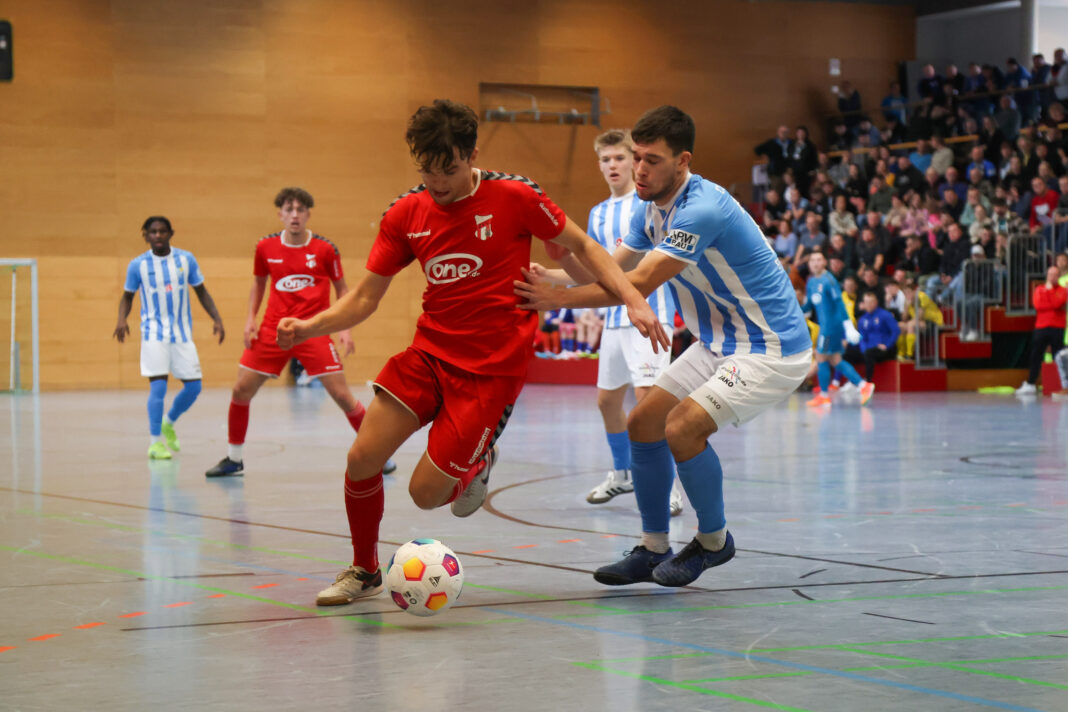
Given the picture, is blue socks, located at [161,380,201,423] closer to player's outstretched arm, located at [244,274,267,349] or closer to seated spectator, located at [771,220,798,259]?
player's outstretched arm, located at [244,274,267,349]

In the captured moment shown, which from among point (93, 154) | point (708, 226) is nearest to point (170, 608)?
point (708, 226)

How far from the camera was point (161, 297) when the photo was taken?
1106 cm

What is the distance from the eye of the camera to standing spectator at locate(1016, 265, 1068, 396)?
18.2 m

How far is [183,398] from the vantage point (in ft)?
35.6

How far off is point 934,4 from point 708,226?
27392 millimetres

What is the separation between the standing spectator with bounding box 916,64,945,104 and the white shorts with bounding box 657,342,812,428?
22.3m

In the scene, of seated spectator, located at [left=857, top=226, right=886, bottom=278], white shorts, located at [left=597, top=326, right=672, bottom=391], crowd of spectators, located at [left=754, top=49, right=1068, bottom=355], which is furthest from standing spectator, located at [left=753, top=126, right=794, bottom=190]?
white shorts, located at [left=597, top=326, right=672, bottom=391]

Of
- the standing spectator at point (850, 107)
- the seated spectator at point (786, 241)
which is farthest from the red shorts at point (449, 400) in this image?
the standing spectator at point (850, 107)

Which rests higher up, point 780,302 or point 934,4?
point 934,4

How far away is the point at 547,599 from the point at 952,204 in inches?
725

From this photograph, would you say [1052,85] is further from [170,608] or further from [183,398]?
[170,608]

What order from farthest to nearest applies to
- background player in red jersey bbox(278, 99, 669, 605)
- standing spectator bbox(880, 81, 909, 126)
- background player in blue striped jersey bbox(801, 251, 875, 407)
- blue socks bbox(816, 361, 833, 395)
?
standing spectator bbox(880, 81, 909, 126) → blue socks bbox(816, 361, 833, 395) → background player in blue striped jersey bbox(801, 251, 875, 407) → background player in red jersey bbox(278, 99, 669, 605)

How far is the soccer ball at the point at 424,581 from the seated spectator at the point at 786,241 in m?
19.2

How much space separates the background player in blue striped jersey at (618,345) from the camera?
7.66 m
